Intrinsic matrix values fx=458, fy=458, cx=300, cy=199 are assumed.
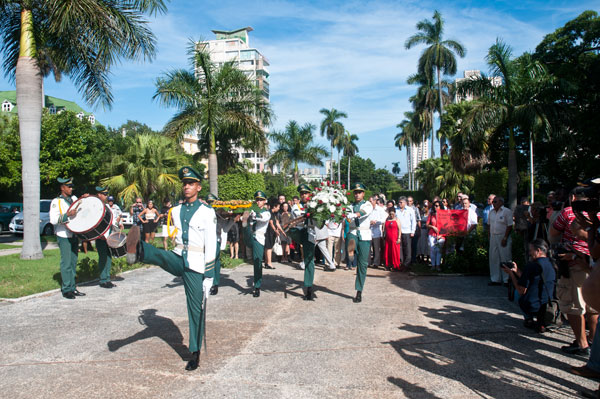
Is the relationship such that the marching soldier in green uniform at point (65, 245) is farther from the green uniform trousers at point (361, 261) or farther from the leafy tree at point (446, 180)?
the leafy tree at point (446, 180)

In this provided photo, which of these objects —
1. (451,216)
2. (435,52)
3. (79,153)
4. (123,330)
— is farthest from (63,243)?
(435,52)

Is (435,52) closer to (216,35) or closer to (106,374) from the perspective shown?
(106,374)

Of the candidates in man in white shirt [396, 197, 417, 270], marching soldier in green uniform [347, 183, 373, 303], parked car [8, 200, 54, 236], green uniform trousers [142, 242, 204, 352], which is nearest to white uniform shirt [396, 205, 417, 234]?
man in white shirt [396, 197, 417, 270]

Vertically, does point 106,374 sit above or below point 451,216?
below

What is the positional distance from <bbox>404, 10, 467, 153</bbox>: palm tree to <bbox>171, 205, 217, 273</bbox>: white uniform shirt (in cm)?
4410

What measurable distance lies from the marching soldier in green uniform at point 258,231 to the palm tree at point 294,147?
4160cm

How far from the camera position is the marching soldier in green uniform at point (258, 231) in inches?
359

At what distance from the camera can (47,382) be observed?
15.5ft

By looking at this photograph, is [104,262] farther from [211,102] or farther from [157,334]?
[211,102]

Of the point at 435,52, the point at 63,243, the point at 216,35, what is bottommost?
the point at 63,243

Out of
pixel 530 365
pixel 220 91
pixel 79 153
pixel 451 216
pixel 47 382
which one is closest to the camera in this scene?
pixel 47 382

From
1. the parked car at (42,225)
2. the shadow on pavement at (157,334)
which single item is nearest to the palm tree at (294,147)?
the parked car at (42,225)

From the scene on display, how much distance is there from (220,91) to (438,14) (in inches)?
1351

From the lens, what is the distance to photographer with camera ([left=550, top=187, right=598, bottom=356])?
5.56m
